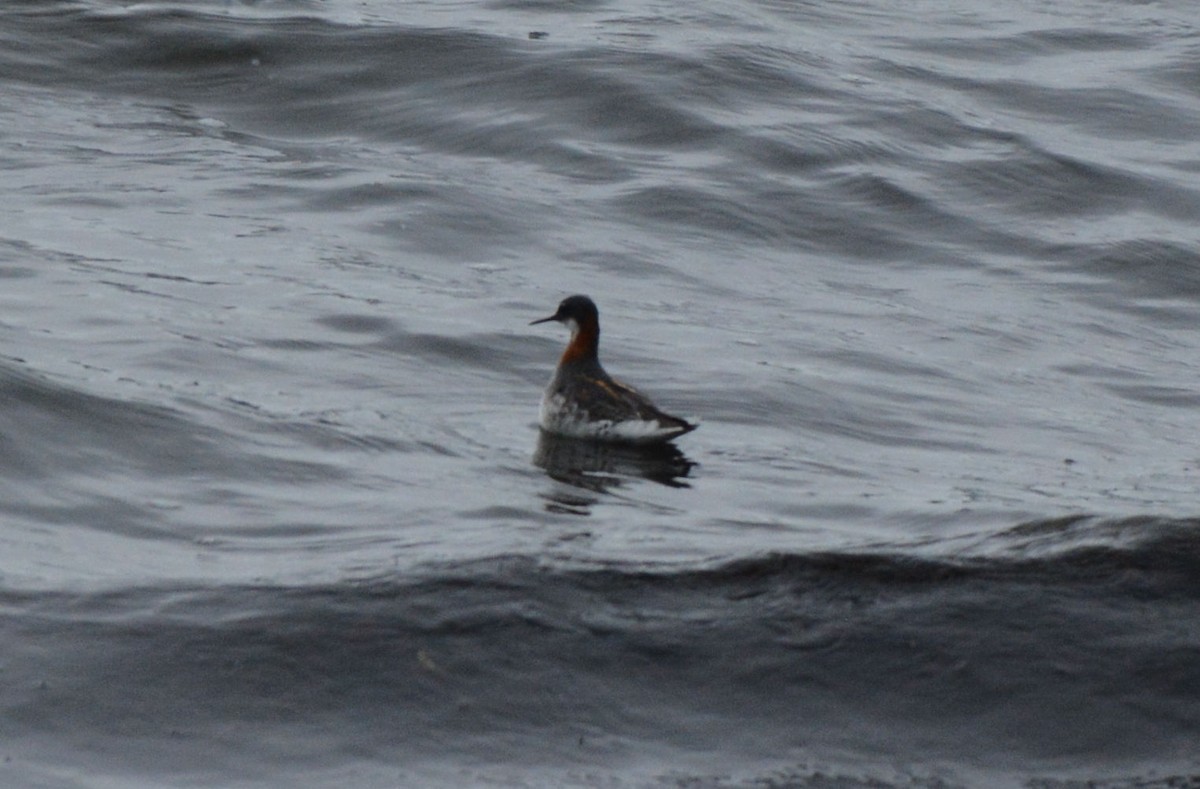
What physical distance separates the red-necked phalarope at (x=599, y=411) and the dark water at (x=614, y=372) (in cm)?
18

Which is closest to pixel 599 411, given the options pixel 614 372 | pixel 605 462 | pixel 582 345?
pixel 605 462

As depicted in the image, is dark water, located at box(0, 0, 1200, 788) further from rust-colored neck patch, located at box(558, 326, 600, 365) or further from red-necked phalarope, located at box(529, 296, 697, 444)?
rust-colored neck patch, located at box(558, 326, 600, 365)

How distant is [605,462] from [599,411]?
0.35 metres

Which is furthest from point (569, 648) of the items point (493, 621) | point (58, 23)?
point (58, 23)

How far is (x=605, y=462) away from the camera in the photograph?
10.7m

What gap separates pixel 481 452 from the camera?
10391 mm

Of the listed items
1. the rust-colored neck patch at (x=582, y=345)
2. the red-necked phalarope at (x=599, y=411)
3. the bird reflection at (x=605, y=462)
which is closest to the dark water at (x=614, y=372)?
the bird reflection at (x=605, y=462)

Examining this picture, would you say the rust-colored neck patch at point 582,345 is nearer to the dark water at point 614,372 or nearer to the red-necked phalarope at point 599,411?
the red-necked phalarope at point 599,411

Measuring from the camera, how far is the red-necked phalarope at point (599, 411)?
10.8 metres

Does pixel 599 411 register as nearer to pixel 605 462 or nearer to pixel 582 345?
pixel 605 462

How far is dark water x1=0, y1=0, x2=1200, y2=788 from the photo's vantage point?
591 cm

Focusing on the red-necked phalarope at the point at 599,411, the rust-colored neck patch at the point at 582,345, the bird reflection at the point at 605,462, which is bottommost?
the bird reflection at the point at 605,462

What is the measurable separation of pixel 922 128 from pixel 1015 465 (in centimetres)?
1099

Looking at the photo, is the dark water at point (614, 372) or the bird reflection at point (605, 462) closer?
the dark water at point (614, 372)
